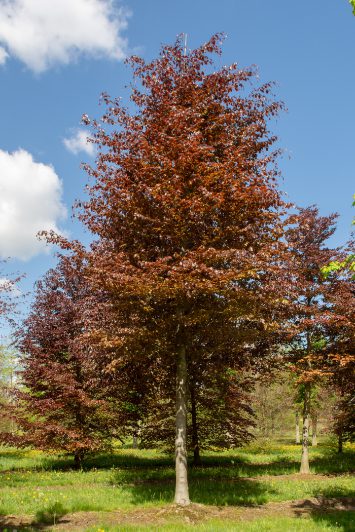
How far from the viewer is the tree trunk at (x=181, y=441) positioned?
955 cm

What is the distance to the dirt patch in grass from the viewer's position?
8.17 m

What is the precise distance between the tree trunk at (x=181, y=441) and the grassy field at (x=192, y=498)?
369 mm

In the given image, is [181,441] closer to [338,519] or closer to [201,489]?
[201,489]

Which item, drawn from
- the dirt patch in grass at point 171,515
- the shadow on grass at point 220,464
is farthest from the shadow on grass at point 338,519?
the shadow on grass at point 220,464

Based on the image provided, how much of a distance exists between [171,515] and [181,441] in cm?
165

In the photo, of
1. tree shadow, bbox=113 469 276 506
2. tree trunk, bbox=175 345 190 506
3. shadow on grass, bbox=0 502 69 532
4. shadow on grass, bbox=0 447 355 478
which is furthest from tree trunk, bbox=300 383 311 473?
shadow on grass, bbox=0 502 69 532

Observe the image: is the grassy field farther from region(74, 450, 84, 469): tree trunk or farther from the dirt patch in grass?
region(74, 450, 84, 469): tree trunk

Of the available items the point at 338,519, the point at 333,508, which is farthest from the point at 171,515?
the point at 333,508

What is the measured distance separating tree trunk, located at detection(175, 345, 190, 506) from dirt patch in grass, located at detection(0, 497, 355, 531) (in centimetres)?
30

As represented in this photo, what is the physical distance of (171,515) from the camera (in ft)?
28.7

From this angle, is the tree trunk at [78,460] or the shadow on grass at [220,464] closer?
the shadow on grass at [220,464]

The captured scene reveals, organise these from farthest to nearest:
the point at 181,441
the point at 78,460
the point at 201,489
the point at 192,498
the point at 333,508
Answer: the point at 78,460 < the point at 201,489 < the point at 192,498 < the point at 333,508 < the point at 181,441

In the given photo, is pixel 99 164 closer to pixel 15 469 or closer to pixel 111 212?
pixel 111 212

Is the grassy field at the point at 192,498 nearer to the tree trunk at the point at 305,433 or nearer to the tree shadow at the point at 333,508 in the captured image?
the tree shadow at the point at 333,508
